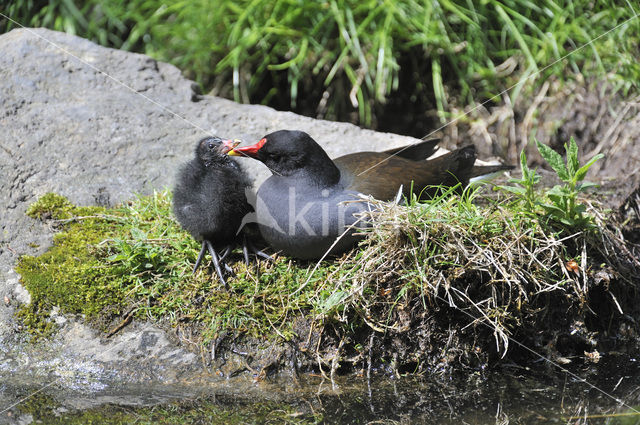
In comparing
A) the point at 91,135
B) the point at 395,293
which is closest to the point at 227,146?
the point at 395,293

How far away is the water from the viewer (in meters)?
2.96

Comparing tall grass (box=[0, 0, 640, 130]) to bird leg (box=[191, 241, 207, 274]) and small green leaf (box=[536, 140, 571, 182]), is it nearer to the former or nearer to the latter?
small green leaf (box=[536, 140, 571, 182])

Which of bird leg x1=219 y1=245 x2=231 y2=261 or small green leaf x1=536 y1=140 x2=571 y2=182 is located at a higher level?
small green leaf x1=536 y1=140 x2=571 y2=182

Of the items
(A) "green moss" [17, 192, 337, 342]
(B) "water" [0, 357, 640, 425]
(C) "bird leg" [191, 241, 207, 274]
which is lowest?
(B) "water" [0, 357, 640, 425]

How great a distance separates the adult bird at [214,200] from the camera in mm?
3680

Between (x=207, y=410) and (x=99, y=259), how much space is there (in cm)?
122

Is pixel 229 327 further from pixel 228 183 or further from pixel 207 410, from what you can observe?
pixel 228 183

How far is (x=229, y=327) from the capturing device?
3439 mm

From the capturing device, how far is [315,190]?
12.1 ft

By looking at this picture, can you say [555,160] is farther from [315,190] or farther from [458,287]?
[315,190]

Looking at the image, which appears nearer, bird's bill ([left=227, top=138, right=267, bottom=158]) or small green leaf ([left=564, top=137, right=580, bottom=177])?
small green leaf ([left=564, top=137, right=580, bottom=177])

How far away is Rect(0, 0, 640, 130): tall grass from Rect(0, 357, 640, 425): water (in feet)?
9.89

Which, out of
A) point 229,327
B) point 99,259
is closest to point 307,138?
point 229,327

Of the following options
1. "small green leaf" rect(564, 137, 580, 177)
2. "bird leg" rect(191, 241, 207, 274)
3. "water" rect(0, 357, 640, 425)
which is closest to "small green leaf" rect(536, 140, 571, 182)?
"small green leaf" rect(564, 137, 580, 177)
